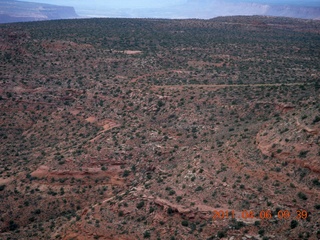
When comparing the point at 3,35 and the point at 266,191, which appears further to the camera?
the point at 3,35

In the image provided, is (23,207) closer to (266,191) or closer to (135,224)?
(135,224)

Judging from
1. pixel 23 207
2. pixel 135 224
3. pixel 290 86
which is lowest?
pixel 23 207

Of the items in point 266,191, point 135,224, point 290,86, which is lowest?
point 135,224

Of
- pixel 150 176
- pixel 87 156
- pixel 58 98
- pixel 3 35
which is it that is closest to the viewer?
pixel 150 176

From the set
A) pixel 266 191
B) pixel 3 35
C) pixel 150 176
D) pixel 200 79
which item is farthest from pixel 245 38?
pixel 266 191

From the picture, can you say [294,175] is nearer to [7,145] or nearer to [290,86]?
[290,86]

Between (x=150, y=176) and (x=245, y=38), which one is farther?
(x=245, y=38)

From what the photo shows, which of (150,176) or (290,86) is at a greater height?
(290,86)

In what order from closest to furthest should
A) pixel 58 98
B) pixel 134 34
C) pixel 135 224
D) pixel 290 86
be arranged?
1. pixel 135 224
2. pixel 290 86
3. pixel 58 98
4. pixel 134 34

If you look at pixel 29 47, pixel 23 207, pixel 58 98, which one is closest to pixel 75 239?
pixel 23 207
